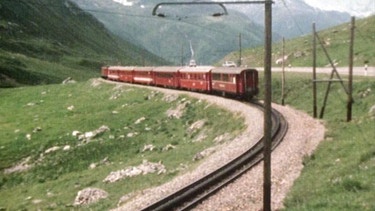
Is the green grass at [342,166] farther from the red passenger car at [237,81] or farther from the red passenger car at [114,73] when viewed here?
the red passenger car at [114,73]

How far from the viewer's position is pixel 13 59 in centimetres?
13788

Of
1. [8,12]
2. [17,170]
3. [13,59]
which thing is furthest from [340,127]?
[8,12]

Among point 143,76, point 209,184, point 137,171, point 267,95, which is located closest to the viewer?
point 267,95

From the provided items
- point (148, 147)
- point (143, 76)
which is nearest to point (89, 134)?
point (148, 147)

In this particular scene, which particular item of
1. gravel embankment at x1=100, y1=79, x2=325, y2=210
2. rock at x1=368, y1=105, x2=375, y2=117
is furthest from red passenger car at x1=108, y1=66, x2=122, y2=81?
rock at x1=368, y1=105, x2=375, y2=117

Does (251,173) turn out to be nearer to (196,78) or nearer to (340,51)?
(196,78)

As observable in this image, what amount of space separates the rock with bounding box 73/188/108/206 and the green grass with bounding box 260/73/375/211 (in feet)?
36.9

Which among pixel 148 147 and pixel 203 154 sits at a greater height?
pixel 203 154

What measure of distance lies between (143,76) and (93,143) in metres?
42.2

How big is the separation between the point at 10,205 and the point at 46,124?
25263 millimetres

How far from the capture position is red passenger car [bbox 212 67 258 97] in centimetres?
5309

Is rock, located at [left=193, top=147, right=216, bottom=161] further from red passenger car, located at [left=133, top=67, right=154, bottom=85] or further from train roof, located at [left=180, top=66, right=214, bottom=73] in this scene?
red passenger car, located at [left=133, top=67, right=154, bottom=85]

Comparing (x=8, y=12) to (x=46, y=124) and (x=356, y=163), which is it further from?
(x=356, y=163)

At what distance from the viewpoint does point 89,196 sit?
1127 inches
